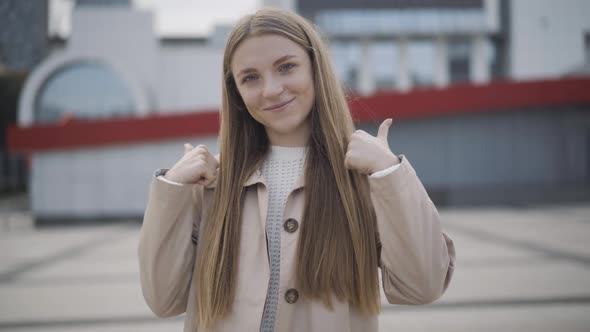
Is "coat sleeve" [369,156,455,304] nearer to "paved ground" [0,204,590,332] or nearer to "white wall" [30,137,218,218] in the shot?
"paved ground" [0,204,590,332]

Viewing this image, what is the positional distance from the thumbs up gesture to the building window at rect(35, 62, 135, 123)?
20.1 metres

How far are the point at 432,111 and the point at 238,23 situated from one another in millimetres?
11264

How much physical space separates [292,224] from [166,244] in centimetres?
39

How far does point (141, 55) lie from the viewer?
22.1 meters

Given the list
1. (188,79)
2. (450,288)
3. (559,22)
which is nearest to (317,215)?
(559,22)

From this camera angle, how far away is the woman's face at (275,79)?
4.24 feet

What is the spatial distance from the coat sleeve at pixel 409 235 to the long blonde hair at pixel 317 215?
0.09 meters

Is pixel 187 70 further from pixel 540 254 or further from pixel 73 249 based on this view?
pixel 540 254

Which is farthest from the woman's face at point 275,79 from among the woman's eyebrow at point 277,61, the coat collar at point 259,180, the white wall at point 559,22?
the white wall at point 559,22

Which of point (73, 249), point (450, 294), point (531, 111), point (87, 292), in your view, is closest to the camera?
point (450, 294)

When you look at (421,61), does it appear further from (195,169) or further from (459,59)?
(195,169)

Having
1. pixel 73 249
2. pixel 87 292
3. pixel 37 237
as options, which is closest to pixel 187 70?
pixel 37 237

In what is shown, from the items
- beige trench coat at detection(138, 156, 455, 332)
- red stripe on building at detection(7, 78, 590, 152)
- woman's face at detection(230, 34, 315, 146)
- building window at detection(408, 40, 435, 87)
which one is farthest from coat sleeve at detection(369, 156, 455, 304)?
building window at detection(408, 40, 435, 87)

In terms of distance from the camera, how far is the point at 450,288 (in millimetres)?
4348
